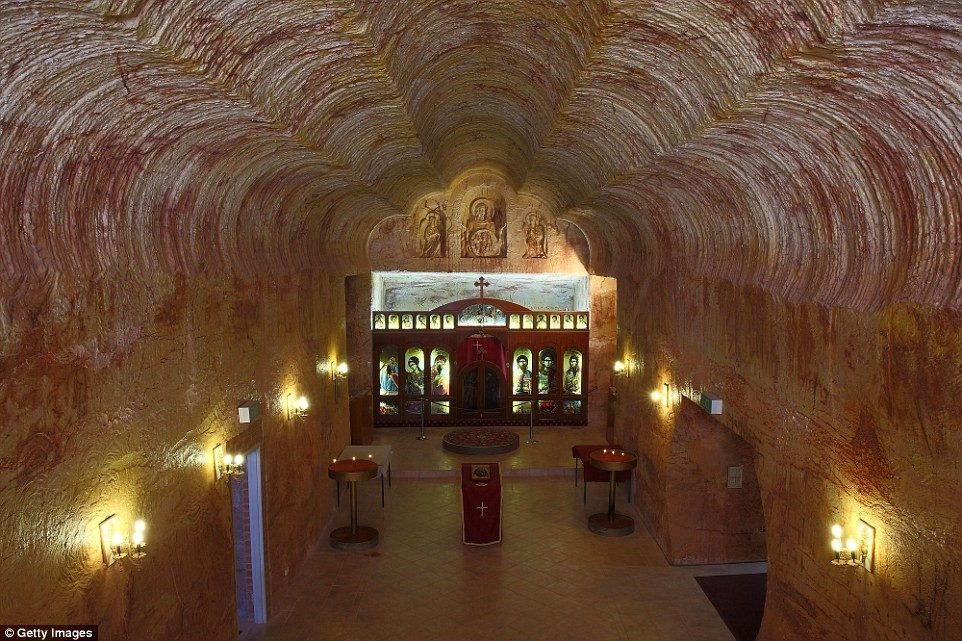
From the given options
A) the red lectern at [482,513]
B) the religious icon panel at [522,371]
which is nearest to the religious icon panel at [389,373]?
the religious icon panel at [522,371]

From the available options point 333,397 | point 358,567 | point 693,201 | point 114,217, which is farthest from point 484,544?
point 114,217

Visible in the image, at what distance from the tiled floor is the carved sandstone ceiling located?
4.24 m

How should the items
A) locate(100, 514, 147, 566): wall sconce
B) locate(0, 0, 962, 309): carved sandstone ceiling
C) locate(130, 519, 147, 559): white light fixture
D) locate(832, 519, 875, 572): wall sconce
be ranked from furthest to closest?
locate(832, 519, 875, 572): wall sconce, locate(130, 519, 147, 559): white light fixture, locate(100, 514, 147, 566): wall sconce, locate(0, 0, 962, 309): carved sandstone ceiling

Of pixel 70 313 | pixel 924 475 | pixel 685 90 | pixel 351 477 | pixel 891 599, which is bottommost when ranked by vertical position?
pixel 351 477

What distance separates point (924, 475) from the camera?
182 inches

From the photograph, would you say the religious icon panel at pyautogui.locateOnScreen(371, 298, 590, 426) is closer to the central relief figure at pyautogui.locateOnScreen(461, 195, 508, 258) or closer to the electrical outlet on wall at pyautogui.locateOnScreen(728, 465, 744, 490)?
the central relief figure at pyautogui.locateOnScreen(461, 195, 508, 258)

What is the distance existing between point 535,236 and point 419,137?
9.00m

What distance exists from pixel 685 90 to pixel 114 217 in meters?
4.18

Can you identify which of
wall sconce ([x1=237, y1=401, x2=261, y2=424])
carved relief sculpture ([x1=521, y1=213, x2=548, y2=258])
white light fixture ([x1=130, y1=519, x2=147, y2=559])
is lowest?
white light fixture ([x1=130, y1=519, x2=147, y2=559])

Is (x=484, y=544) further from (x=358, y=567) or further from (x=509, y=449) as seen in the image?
(x=509, y=449)

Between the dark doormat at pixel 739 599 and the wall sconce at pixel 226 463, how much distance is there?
5850mm

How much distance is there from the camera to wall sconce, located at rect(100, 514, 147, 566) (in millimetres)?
4902

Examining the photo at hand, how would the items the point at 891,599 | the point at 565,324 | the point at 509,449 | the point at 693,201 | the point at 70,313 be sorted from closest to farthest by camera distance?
the point at 70,313 → the point at 891,599 → the point at 693,201 → the point at 509,449 → the point at 565,324

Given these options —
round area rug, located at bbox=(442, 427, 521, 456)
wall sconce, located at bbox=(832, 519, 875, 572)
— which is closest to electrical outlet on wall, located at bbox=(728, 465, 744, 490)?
wall sconce, located at bbox=(832, 519, 875, 572)
